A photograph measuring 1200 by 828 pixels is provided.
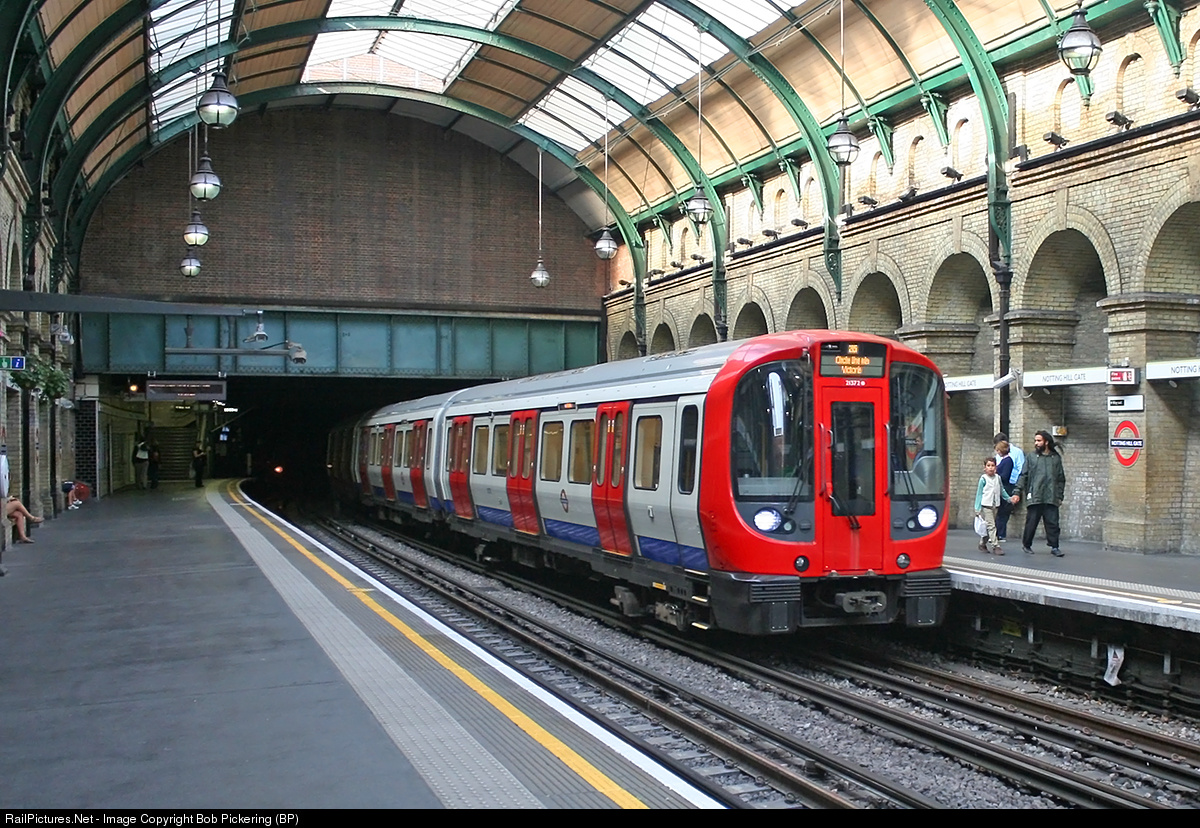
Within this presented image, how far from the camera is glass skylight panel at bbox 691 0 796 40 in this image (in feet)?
76.0

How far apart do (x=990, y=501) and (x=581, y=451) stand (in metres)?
5.48

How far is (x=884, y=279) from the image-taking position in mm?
23203

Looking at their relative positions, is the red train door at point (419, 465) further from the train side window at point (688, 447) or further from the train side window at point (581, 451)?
the train side window at point (688, 447)

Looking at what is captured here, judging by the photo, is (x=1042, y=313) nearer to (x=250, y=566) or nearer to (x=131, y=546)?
(x=250, y=566)

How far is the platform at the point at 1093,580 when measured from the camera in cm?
957

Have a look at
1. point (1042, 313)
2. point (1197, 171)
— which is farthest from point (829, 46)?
point (1197, 171)

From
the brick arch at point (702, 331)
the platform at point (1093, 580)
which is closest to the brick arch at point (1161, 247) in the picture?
the platform at point (1093, 580)

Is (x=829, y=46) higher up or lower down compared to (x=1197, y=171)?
higher up

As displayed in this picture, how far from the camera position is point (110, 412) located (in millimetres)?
38031

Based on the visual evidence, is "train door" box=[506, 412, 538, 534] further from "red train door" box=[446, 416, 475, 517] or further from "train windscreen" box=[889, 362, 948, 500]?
"train windscreen" box=[889, 362, 948, 500]

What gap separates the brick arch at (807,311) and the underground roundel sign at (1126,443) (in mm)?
9451

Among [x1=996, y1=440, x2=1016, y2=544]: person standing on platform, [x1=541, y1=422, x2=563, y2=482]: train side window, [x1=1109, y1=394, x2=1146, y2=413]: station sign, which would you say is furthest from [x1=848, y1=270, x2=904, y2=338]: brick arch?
[x1=541, y1=422, x2=563, y2=482]: train side window

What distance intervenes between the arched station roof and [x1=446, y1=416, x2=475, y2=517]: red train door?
26.4ft

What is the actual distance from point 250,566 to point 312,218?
70.6ft
